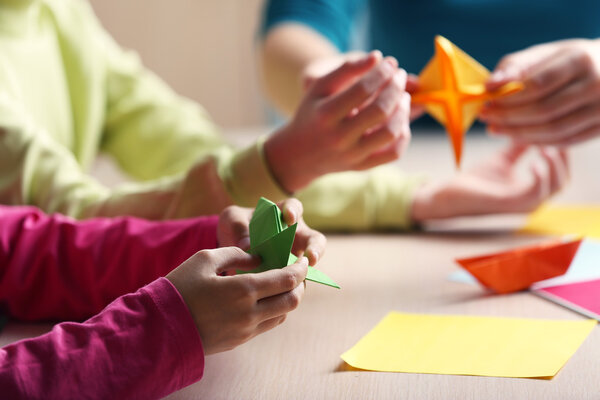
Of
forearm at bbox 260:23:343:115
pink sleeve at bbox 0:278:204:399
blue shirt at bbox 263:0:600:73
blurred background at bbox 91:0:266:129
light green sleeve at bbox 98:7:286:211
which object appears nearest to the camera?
pink sleeve at bbox 0:278:204:399

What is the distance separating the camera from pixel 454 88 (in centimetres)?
61

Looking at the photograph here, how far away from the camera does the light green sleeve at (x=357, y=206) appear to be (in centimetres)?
75

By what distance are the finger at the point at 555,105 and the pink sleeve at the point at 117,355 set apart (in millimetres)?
458

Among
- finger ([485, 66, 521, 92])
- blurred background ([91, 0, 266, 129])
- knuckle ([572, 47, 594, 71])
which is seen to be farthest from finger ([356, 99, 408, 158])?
blurred background ([91, 0, 266, 129])

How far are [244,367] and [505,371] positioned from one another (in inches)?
6.3

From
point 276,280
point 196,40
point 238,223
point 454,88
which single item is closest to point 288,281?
point 276,280

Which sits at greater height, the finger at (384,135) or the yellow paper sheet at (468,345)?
the finger at (384,135)

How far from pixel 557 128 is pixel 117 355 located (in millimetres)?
530

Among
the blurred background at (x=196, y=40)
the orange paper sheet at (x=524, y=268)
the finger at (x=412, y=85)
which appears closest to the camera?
the orange paper sheet at (x=524, y=268)

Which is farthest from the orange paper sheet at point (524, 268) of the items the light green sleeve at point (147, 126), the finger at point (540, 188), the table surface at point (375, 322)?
the light green sleeve at point (147, 126)

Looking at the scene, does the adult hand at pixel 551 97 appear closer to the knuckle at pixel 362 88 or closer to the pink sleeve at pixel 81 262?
the knuckle at pixel 362 88

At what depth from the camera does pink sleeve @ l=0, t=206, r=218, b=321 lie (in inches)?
19.6

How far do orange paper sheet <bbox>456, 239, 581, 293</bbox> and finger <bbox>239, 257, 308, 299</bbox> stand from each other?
0.76ft

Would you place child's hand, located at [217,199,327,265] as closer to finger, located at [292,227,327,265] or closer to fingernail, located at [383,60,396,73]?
finger, located at [292,227,327,265]
